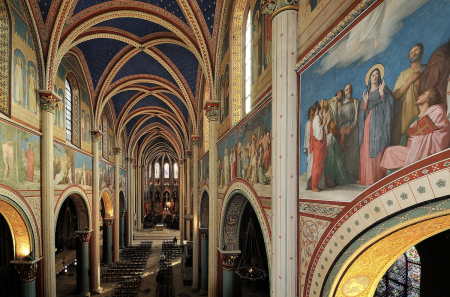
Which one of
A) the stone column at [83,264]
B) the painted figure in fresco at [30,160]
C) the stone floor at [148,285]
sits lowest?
the stone floor at [148,285]

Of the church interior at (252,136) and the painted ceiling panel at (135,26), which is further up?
the painted ceiling panel at (135,26)

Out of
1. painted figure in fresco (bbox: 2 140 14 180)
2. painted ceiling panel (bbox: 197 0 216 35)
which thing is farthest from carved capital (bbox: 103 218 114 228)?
painted ceiling panel (bbox: 197 0 216 35)

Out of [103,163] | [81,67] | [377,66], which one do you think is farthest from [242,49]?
[103,163]

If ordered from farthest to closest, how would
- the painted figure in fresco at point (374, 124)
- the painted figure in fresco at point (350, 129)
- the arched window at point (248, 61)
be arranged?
1. the arched window at point (248, 61)
2. the painted figure in fresco at point (350, 129)
3. the painted figure in fresco at point (374, 124)

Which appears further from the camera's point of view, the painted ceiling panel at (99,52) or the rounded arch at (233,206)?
the painted ceiling panel at (99,52)

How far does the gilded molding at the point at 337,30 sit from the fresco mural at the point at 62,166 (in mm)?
11844

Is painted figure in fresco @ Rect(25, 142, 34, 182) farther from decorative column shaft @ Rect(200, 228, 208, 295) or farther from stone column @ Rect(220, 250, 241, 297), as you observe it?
decorative column shaft @ Rect(200, 228, 208, 295)

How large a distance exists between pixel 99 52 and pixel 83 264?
38.0 ft

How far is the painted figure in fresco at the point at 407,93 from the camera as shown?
8.13 feet

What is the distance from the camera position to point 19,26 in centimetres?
988

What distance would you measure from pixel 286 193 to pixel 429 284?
6.64 meters

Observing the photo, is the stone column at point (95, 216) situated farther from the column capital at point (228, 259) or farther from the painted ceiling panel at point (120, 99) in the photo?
the column capital at point (228, 259)

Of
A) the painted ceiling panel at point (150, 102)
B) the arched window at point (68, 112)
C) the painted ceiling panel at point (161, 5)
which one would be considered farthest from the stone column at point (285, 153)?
the painted ceiling panel at point (150, 102)

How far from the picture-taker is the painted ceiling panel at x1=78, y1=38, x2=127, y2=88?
15030mm
